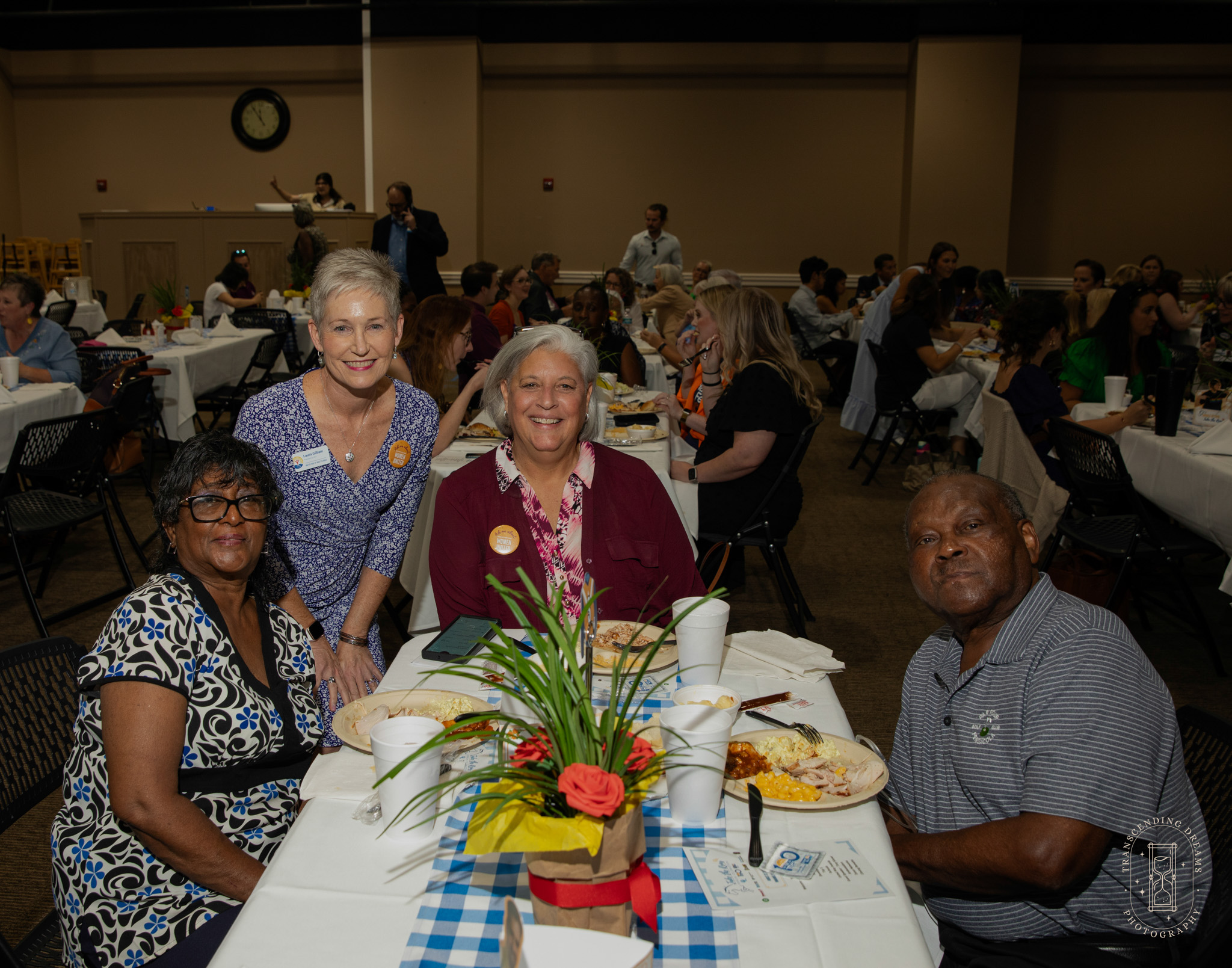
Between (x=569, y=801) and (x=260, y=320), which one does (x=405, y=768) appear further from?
(x=260, y=320)

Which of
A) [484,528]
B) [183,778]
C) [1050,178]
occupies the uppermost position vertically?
[1050,178]

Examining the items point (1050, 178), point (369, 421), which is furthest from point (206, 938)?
point (1050, 178)

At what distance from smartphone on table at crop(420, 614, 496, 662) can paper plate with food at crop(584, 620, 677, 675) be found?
8.3 inches

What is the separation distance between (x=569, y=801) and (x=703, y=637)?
72 cm

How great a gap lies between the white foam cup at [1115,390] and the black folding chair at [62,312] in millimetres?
7620

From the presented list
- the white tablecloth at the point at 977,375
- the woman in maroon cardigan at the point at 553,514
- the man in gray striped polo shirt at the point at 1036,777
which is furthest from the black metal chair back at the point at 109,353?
the man in gray striped polo shirt at the point at 1036,777

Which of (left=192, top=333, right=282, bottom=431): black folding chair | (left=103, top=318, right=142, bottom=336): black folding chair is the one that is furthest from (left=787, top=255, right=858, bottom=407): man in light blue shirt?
(left=103, top=318, right=142, bottom=336): black folding chair

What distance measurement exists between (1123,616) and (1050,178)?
10.0 metres

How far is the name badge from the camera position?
6.94 ft

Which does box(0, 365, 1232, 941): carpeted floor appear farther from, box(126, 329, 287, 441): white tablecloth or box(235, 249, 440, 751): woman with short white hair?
box(235, 249, 440, 751): woman with short white hair

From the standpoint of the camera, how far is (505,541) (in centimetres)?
216

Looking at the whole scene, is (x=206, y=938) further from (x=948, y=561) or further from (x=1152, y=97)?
(x=1152, y=97)

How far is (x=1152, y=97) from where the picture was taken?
1206cm

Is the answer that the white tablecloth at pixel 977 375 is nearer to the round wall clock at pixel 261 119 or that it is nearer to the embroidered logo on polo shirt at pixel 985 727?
the embroidered logo on polo shirt at pixel 985 727
